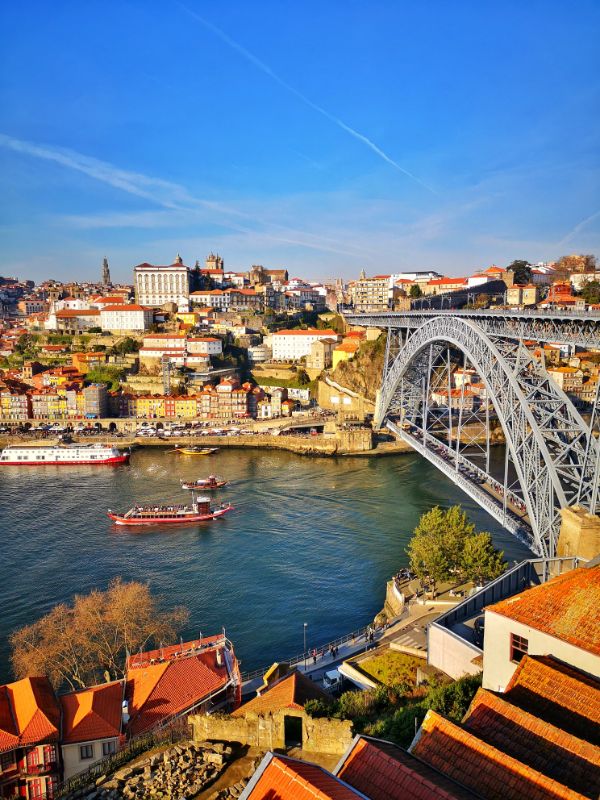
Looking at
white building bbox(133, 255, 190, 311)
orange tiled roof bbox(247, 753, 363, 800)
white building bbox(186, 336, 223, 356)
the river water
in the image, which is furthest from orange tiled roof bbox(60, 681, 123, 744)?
white building bbox(133, 255, 190, 311)

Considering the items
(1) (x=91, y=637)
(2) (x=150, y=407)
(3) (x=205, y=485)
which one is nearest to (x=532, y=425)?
(1) (x=91, y=637)

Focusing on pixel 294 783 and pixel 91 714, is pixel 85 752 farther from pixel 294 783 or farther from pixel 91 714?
pixel 294 783

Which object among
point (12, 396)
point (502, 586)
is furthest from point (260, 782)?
point (12, 396)

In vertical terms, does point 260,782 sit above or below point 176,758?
above

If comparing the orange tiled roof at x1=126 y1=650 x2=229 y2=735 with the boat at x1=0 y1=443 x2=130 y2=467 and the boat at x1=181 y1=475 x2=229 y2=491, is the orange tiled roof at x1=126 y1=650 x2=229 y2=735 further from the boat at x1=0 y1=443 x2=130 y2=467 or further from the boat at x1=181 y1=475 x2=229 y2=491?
the boat at x1=0 y1=443 x2=130 y2=467

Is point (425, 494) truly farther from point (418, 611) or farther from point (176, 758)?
point (176, 758)
